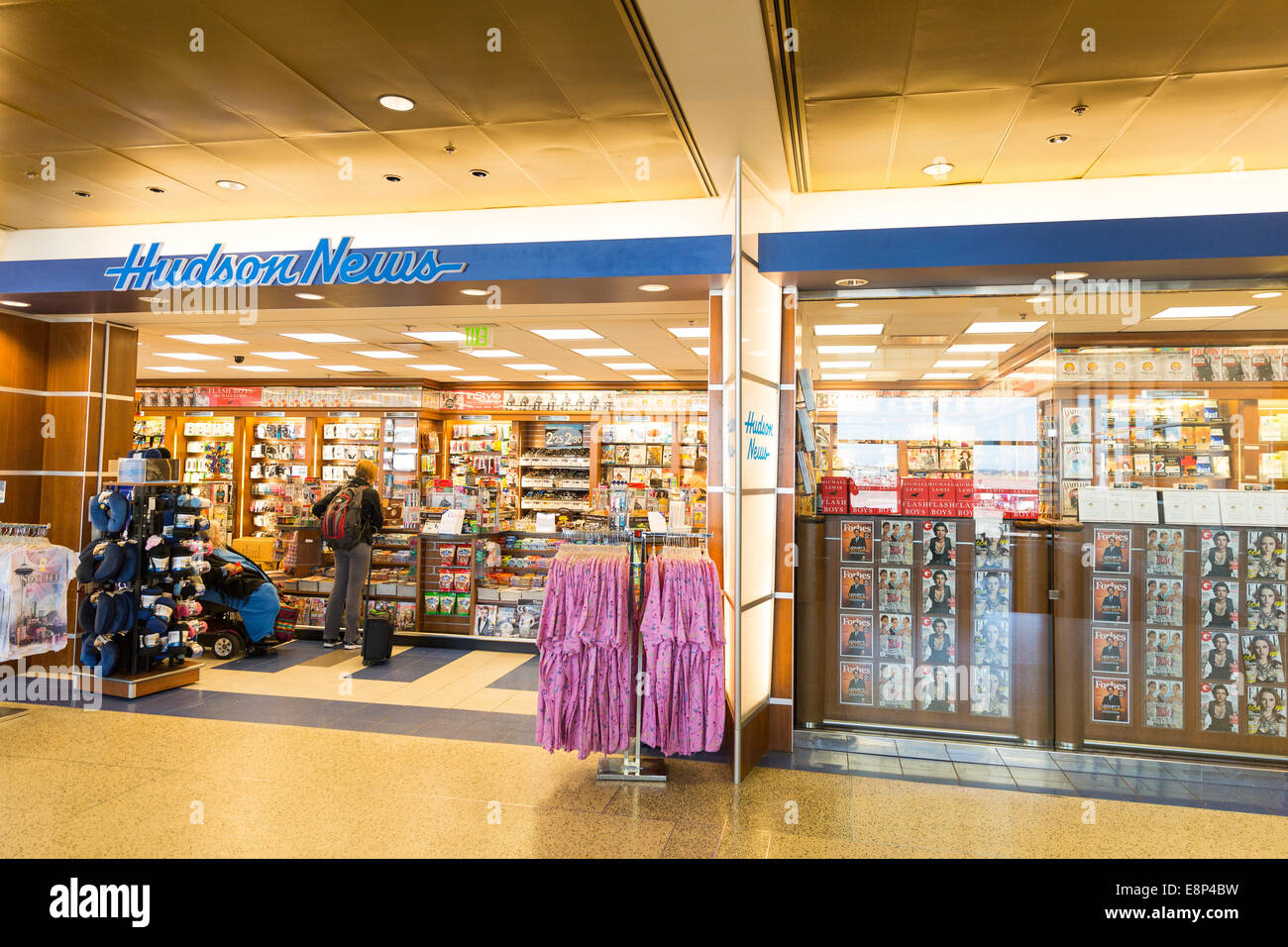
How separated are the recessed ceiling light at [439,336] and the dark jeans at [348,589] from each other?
223 cm

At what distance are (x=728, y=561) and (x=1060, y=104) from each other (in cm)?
275

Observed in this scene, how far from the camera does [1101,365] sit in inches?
198

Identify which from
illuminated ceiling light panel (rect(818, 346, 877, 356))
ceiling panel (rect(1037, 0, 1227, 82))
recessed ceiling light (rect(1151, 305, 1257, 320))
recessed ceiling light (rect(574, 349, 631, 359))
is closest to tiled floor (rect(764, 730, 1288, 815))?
illuminated ceiling light panel (rect(818, 346, 877, 356))

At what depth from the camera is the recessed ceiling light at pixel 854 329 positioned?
4.98 metres

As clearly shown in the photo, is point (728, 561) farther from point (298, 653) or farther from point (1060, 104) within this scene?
point (298, 653)

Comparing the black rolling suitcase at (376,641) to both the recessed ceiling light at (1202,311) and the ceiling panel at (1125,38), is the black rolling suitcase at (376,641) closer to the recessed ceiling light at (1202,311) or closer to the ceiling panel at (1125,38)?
the ceiling panel at (1125,38)

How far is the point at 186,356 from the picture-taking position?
31.5 ft

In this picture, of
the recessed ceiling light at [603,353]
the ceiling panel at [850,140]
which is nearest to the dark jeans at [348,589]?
the recessed ceiling light at [603,353]

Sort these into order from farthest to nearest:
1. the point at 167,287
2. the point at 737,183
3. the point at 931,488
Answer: the point at 167,287 → the point at 931,488 → the point at 737,183

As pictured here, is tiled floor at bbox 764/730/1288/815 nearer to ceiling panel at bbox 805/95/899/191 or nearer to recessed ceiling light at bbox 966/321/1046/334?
recessed ceiling light at bbox 966/321/1046/334

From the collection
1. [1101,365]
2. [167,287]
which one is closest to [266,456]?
[167,287]

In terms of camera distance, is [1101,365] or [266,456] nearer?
[1101,365]

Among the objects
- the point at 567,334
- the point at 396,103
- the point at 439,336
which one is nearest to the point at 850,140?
the point at 396,103
